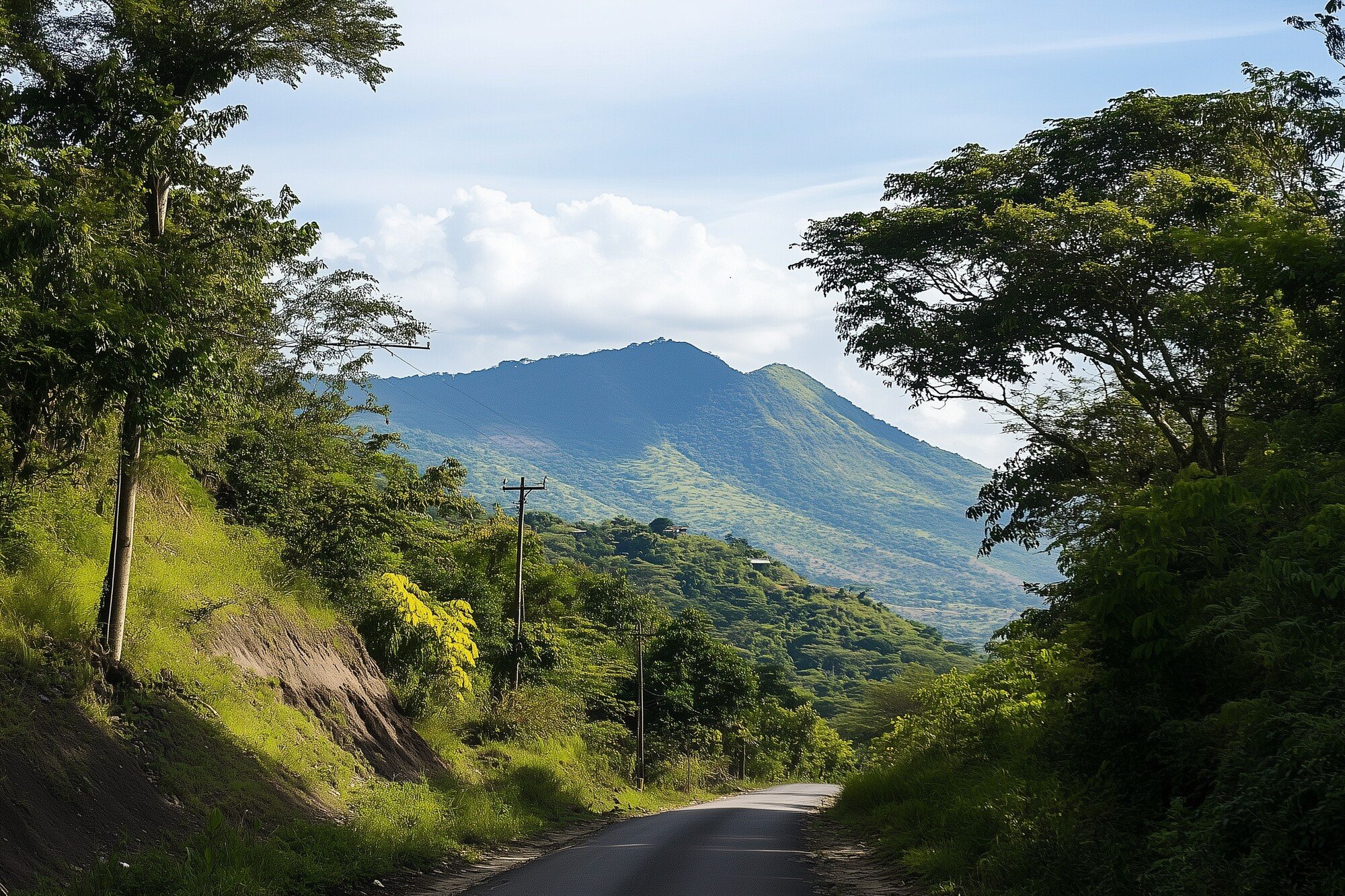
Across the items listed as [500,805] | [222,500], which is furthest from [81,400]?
[500,805]

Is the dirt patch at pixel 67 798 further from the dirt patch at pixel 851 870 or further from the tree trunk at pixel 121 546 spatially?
the dirt patch at pixel 851 870

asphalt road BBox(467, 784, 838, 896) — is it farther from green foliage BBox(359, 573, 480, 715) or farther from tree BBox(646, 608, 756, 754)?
tree BBox(646, 608, 756, 754)

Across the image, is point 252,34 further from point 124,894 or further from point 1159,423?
point 1159,423

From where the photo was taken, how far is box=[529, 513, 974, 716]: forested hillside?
498 feet

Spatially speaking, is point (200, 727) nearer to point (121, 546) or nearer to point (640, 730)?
point (121, 546)

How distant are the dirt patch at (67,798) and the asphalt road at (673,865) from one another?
431 centimetres

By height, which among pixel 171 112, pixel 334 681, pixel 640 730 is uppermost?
pixel 171 112

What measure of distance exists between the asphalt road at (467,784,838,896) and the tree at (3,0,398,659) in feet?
22.8

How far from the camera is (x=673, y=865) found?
16141 mm

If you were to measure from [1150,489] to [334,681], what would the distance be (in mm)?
17048

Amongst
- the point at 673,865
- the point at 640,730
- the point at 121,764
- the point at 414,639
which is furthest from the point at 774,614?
the point at 121,764

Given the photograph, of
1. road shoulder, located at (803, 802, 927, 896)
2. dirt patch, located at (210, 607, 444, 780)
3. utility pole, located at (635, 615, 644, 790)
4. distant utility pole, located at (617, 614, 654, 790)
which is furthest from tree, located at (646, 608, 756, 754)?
road shoulder, located at (803, 802, 927, 896)

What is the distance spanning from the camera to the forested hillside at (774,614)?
15175cm

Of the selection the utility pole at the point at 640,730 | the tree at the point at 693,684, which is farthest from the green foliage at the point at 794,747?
the utility pole at the point at 640,730
